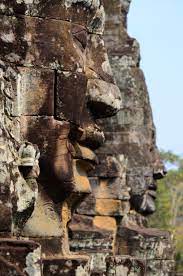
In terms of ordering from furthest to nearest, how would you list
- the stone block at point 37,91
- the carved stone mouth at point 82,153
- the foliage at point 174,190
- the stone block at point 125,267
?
the foliage at point 174,190 → the stone block at point 125,267 → the carved stone mouth at point 82,153 → the stone block at point 37,91

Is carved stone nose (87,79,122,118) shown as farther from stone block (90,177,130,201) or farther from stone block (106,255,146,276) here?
stone block (90,177,130,201)

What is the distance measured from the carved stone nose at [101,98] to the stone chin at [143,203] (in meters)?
8.15

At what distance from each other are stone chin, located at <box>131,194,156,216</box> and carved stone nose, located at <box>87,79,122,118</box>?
8.15 metres

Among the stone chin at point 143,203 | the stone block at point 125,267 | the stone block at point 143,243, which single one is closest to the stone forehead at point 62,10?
the stone block at point 125,267

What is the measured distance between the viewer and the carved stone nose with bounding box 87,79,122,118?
31.0ft

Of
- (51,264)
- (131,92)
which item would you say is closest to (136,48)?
(131,92)

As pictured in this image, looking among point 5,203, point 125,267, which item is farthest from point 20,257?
point 125,267

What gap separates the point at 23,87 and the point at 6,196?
235cm

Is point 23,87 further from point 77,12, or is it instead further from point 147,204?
point 147,204

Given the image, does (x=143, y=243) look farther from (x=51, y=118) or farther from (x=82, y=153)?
(x=51, y=118)

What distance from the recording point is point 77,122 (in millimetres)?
9039

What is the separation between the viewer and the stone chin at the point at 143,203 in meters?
17.7

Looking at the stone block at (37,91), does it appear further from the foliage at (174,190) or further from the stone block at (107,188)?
the foliage at (174,190)

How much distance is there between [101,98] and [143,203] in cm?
865
